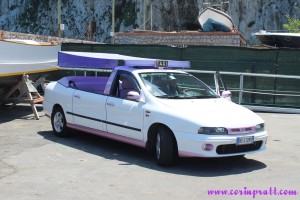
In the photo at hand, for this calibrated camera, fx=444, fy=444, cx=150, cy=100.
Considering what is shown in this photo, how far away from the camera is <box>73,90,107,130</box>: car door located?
8355mm

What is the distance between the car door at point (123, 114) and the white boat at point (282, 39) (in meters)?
17.6

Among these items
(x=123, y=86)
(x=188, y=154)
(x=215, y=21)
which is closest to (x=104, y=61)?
(x=123, y=86)

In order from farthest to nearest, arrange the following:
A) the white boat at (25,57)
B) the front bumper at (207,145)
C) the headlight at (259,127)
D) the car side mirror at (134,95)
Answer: the white boat at (25,57) < the car side mirror at (134,95) < the headlight at (259,127) < the front bumper at (207,145)

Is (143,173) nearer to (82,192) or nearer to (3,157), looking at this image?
(82,192)

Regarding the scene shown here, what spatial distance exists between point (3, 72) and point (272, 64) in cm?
818

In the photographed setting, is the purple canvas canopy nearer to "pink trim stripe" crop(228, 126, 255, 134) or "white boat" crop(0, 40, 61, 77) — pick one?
"pink trim stripe" crop(228, 126, 255, 134)

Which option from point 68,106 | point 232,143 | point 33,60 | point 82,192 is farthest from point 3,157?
point 33,60

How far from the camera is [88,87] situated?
9648 mm

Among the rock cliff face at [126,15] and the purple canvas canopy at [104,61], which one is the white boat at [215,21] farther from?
the rock cliff face at [126,15]

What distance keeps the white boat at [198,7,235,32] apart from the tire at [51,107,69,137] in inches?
889

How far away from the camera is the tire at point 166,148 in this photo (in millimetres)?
6859

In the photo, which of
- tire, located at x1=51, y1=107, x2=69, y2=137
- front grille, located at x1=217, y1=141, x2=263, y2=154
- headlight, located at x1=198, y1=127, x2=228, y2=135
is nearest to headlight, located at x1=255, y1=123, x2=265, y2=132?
front grille, located at x1=217, y1=141, x2=263, y2=154

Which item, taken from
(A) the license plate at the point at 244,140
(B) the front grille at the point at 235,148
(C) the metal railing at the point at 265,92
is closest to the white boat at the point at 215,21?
(C) the metal railing at the point at 265,92

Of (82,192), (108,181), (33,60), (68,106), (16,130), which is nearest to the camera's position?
(82,192)
